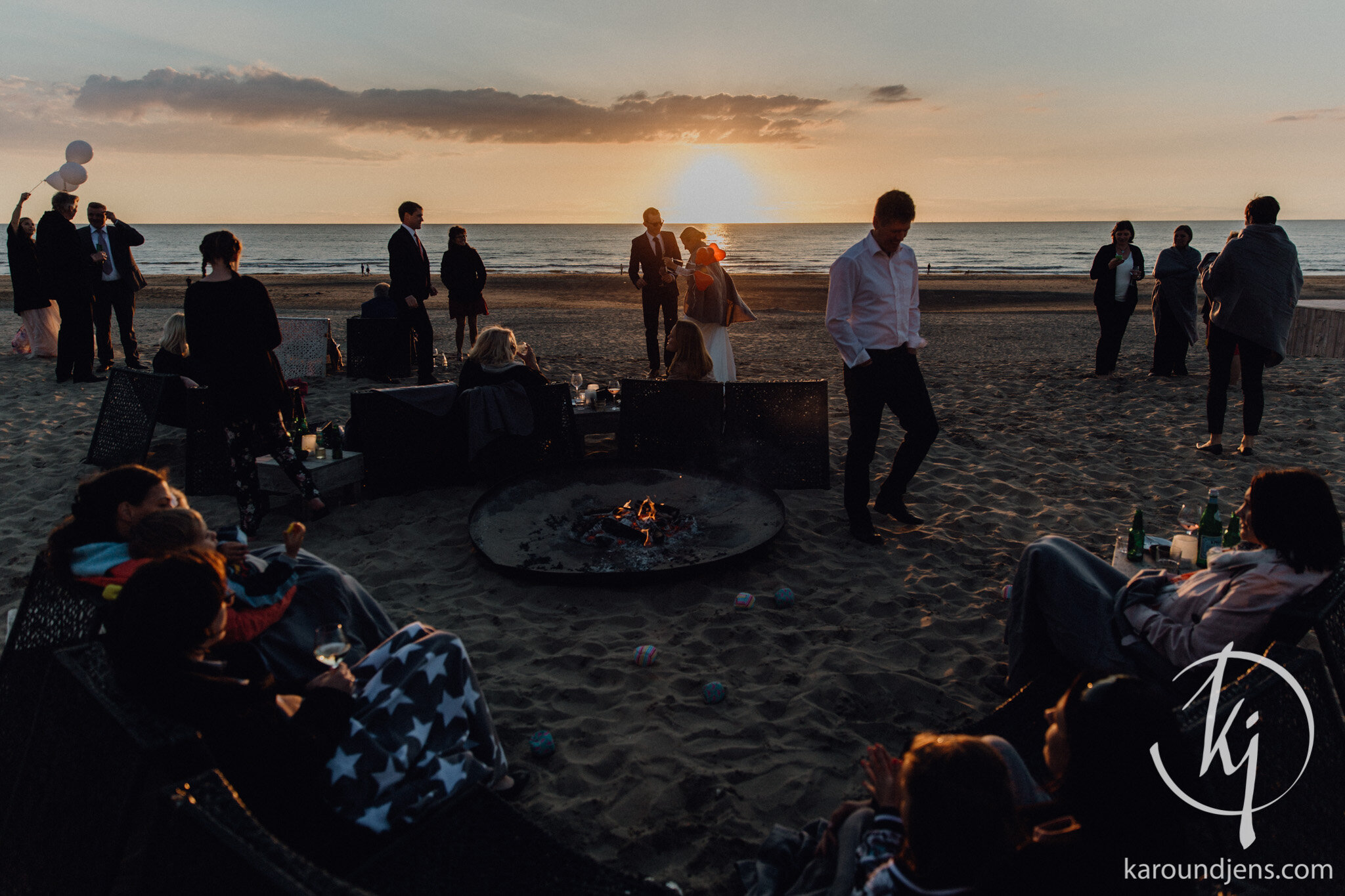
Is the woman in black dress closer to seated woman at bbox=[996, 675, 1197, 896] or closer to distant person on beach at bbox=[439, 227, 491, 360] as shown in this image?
seated woman at bbox=[996, 675, 1197, 896]

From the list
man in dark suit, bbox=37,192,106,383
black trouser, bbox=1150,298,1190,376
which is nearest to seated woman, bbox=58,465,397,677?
man in dark suit, bbox=37,192,106,383

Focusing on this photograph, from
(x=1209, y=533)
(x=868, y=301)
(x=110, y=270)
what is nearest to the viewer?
(x=1209, y=533)

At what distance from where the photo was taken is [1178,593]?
→ 2.87 m

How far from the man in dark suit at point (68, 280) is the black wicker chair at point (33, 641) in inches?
338

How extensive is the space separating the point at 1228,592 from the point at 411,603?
3.76 metres

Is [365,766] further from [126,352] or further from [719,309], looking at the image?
[126,352]

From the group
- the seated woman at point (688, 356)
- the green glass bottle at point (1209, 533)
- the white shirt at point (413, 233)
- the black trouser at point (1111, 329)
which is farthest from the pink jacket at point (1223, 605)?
the white shirt at point (413, 233)

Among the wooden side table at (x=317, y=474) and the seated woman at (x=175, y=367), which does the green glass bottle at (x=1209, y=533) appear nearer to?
the wooden side table at (x=317, y=474)

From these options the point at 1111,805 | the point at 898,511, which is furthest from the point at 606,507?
the point at 1111,805

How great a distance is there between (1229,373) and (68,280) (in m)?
11.8

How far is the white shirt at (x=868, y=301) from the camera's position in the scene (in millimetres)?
4922

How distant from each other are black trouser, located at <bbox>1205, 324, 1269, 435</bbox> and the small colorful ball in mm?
6014

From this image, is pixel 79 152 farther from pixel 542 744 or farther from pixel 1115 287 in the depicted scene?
pixel 1115 287

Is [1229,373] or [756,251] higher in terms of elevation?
[756,251]
